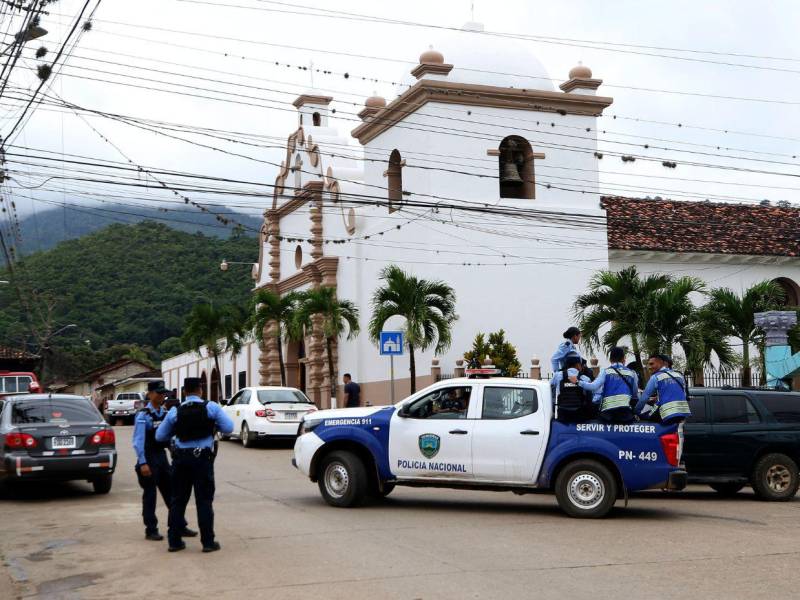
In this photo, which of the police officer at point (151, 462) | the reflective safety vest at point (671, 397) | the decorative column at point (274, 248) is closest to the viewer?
the police officer at point (151, 462)

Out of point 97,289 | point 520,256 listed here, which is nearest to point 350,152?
point 520,256

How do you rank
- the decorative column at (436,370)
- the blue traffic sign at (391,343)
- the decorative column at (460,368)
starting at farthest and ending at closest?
the decorative column at (436,370) < the decorative column at (460,368) < the blue traffic sign at (391,343)

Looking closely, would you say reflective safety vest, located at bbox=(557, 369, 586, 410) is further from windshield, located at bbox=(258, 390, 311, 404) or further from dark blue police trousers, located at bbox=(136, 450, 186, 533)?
windshield, located at bbox=(258, 390, 311, 404)

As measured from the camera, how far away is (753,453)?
1554cm

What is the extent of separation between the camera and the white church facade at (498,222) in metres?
A: 33.1

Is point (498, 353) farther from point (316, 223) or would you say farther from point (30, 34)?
point (30, 34)

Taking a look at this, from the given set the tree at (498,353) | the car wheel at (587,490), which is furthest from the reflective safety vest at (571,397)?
the tree at (498,353)

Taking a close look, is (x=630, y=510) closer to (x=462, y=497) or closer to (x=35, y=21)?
(x=462, y=497)

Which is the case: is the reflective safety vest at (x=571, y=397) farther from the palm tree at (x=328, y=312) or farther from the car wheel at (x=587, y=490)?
the palm tree at (x=328, y=312)

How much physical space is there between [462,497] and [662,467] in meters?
3.39

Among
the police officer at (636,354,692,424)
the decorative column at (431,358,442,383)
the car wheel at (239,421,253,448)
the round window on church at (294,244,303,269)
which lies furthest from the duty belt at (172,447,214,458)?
the round window on church at (294,244,303,269)

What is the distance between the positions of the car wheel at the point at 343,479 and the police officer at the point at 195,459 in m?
3.23

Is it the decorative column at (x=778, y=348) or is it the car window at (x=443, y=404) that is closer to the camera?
the car window at (x=443, y=404)

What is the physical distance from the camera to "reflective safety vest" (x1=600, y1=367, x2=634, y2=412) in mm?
13328
